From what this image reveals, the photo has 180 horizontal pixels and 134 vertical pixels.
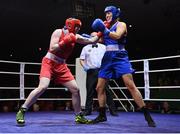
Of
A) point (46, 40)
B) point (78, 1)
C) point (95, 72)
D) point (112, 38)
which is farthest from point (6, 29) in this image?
point (112, 38)

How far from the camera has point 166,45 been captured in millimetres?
12312

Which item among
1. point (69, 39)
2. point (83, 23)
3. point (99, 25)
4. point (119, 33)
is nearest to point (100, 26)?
point (99, 25)

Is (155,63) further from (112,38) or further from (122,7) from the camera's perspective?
(112,38)

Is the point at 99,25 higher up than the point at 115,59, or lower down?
higher up

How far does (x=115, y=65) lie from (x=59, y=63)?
0.53m

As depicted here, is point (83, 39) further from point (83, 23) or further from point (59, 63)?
point (83, 23)

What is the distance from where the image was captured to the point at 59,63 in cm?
299

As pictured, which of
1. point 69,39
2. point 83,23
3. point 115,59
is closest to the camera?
point 69,39

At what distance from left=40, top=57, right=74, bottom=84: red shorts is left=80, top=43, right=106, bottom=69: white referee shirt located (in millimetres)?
1195

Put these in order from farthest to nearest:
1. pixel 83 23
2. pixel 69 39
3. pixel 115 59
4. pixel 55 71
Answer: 1. pixel 83 23
2. pixel 55 71
3. pixel 115 59
4. pixel 69 39

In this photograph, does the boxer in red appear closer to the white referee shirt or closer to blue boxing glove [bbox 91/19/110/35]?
blue boxing glove [bbox 91/19/110/35]

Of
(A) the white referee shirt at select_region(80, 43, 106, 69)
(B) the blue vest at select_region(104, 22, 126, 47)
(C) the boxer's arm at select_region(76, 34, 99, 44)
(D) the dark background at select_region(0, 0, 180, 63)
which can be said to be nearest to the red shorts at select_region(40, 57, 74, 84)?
(C) the boxer's arm at select_region(76, 34, 99, 44)

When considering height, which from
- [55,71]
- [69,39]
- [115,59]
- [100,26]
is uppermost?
[100,26]

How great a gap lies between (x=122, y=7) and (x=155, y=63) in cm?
435
